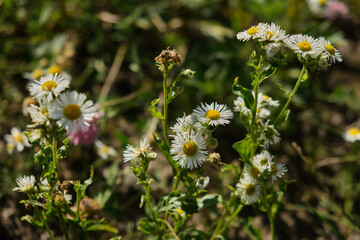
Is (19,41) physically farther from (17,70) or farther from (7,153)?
(7,153)

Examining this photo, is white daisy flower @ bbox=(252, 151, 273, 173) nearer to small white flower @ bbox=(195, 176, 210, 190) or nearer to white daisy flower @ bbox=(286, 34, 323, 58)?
small white flower @ bbox=(195, 176, 210, 190)

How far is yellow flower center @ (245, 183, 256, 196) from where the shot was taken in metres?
0.99

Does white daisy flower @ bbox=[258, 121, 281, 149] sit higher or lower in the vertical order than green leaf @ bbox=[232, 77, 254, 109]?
lower

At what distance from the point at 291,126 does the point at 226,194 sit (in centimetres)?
67

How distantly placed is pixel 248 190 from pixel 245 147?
0.13 meters

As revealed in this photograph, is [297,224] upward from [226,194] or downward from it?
downward

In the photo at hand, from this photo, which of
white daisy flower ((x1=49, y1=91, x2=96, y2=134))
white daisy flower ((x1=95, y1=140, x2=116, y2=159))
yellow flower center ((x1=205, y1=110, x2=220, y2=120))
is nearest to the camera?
white daisy flower ((x1=49, y1=91, x2=96, y2=134))

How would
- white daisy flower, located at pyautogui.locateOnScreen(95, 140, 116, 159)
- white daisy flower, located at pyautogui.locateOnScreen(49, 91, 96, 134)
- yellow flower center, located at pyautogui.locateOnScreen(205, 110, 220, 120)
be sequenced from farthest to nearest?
white daisy flower, located at pyautogui.locateOnScreen(95, 140, 116, 159)
yellow flower center, located at pyautogui.locateOnScreen(205, 110, 220, 120)
white daisy flower, located at pyautogui.locateOnScreen(49, 91, 96, 134)

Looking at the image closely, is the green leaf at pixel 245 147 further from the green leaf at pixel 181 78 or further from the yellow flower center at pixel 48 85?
the yellow flower center at pixel 48 85

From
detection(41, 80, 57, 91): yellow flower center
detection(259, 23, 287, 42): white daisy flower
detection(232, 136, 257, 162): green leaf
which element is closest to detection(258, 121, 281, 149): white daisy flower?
detection(232, 136, 257, 162): green leaf

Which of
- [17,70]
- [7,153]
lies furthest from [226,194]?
[17,70]

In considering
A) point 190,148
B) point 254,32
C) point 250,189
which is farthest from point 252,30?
point 250,189

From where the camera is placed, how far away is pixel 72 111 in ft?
2.78

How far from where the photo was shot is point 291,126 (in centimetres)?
196
